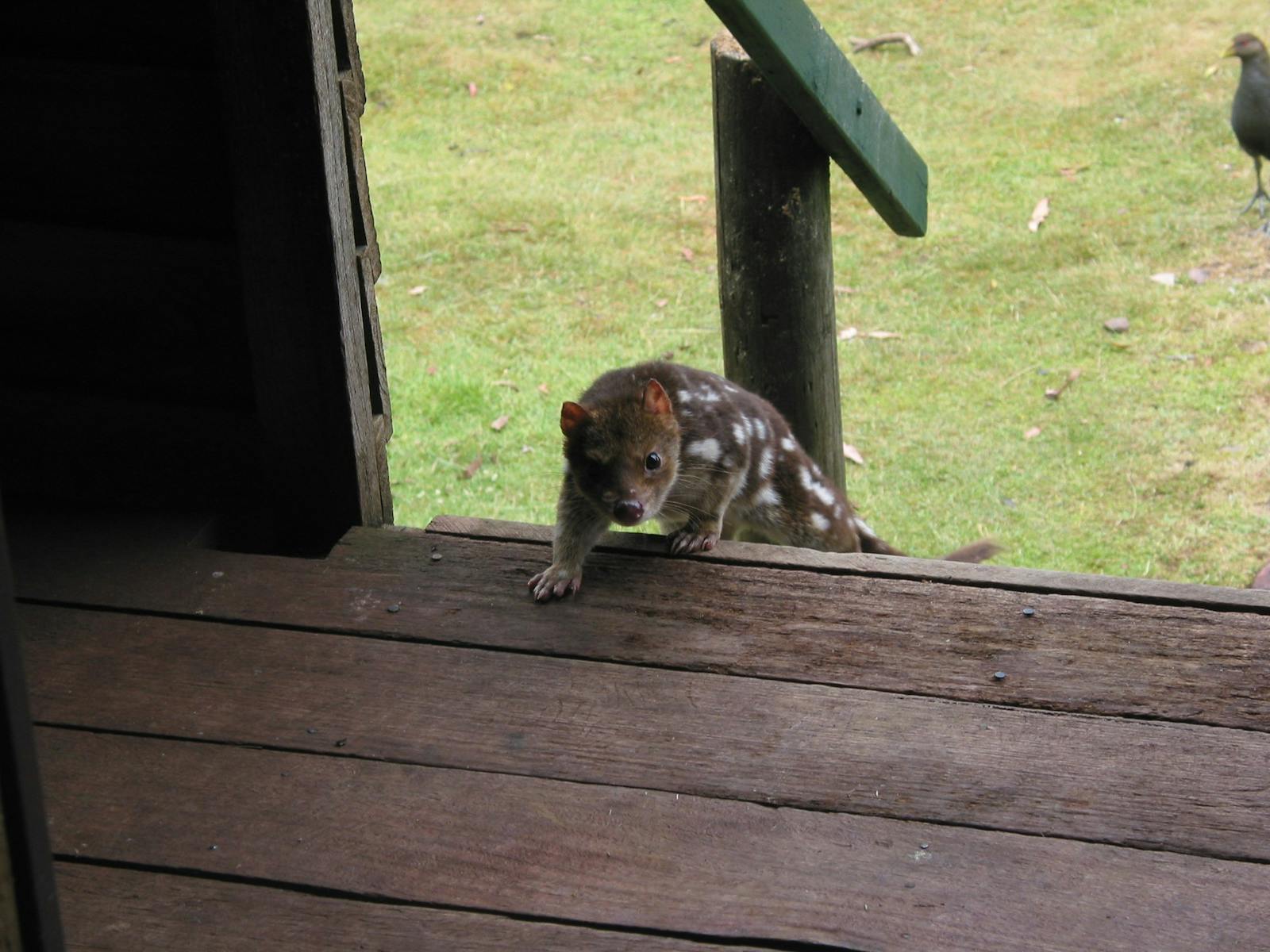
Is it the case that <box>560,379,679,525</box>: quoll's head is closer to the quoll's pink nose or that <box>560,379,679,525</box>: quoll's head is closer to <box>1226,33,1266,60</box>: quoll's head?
the quoll's pink nose

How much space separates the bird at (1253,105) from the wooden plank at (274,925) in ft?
27.0

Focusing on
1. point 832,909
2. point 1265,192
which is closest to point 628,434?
point 832,909

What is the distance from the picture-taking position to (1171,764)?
2.66m

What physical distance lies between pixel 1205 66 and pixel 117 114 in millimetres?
9880

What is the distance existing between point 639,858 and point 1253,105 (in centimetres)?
813

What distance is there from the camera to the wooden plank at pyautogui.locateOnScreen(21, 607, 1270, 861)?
8.45 feet

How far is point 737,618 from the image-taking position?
324cm

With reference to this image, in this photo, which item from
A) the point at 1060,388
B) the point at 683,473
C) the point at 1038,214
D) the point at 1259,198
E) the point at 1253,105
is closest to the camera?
the point at 683,473

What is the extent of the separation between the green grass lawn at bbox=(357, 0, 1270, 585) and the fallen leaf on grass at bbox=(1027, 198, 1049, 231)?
6 cm

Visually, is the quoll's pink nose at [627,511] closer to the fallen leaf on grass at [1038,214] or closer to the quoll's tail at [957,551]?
the quoll's tail at [957,551]

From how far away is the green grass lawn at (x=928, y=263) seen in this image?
Result: 7.16m

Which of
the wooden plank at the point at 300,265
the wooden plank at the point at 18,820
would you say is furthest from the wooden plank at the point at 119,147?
the wooden plank at the point at 18,820

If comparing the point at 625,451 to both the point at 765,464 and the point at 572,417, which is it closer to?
the point at 572,417

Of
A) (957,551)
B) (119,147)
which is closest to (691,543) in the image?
(957,551)
